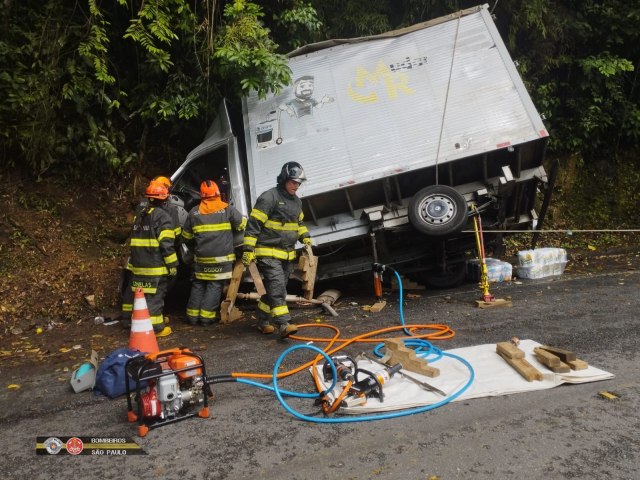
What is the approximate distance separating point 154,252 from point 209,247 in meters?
0.63

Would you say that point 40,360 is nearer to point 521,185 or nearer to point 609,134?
point 521,185

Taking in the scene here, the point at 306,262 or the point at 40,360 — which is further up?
the point at 306,262

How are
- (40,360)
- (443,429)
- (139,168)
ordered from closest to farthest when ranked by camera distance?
(443,429) → (40,360) → (139,168)

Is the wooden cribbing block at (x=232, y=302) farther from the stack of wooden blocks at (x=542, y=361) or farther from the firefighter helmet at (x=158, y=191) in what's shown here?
the stack of wooden blocks at (x=542, y=361)

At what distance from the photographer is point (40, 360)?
5109 mm

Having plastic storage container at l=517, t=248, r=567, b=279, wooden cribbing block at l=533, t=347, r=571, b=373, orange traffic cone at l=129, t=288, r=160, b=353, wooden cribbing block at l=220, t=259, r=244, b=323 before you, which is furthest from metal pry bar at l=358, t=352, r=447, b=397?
plastic storage container at l=517, t=248, r=567, b=279

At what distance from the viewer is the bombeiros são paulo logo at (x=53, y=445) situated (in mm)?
3039

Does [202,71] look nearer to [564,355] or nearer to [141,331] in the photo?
[141,331]

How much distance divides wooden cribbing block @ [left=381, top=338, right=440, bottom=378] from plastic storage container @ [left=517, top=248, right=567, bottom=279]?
12.2 ft

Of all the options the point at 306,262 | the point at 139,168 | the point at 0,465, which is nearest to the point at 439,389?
the point at 0,465

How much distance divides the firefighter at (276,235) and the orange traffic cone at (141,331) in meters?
1.12

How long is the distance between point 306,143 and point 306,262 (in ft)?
5.04

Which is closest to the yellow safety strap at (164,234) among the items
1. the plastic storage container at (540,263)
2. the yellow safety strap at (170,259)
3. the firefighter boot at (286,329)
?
the yellow safety strap at (170,259)

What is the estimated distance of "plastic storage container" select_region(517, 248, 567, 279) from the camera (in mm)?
7070
